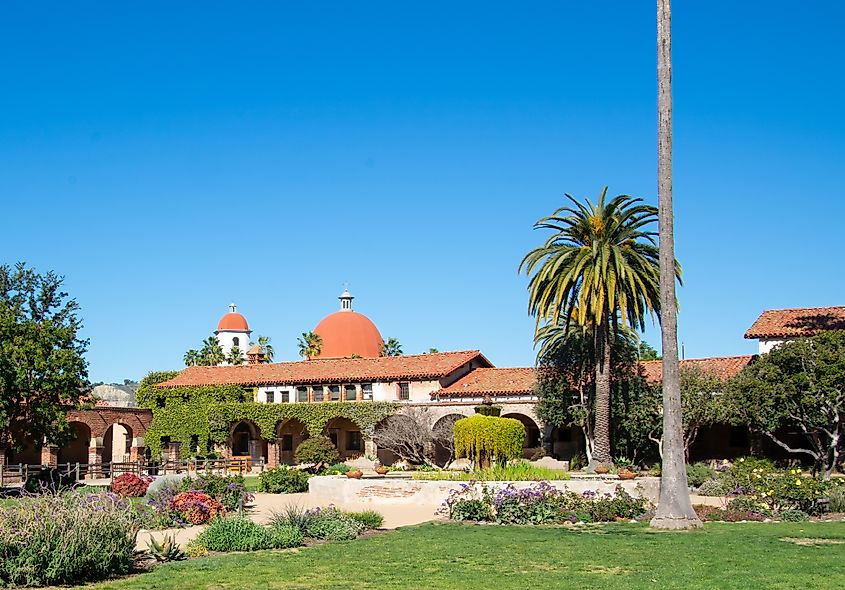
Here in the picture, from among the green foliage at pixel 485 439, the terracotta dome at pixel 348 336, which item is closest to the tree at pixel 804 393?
the green foliage at pixel 485 439

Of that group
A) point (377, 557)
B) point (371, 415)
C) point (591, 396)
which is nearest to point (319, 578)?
point (377, 557)

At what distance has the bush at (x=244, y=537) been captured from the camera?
17.3m

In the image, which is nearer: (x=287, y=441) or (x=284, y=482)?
(x=284, y=482)

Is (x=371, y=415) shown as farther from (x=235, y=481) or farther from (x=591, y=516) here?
(x=591, y=516)

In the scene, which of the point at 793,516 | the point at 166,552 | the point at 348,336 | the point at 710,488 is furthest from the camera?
the point at 348,336

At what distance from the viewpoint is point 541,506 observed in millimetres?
22750

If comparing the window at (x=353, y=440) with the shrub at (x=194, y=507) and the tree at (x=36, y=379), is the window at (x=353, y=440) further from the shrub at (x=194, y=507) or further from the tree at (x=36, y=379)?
the shrub at (x=194, y=507)

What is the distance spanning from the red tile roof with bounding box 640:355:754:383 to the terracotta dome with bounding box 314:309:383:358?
94.1 ft

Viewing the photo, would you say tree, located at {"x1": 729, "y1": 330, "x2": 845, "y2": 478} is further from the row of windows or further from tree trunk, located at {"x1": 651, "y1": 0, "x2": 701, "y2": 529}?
the row of windows

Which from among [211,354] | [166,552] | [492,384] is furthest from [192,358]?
[166,552]

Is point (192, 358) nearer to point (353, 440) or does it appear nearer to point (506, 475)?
point (353, 440)

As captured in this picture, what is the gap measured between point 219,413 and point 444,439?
17.8 meters

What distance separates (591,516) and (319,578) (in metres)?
10.7

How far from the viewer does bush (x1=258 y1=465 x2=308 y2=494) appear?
34406mm
